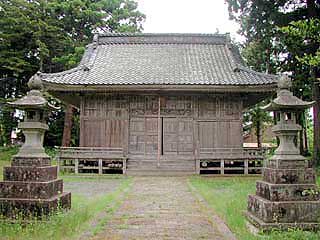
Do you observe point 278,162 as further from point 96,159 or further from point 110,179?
point 96,159

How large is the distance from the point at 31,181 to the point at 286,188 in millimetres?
4738

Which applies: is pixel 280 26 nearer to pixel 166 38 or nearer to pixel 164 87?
pixel 164 87

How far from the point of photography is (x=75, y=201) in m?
9.27

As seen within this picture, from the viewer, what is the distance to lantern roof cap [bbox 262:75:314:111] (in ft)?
22.9

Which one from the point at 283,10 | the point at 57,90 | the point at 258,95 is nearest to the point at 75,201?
A: the point at 57,90

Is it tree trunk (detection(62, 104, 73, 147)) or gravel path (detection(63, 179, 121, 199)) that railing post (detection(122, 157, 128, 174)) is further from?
tree trunk (detection(62, 104, 73, 147))

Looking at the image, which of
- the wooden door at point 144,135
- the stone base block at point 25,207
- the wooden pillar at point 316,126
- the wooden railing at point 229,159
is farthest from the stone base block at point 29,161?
the wooden pillar at point 316,126

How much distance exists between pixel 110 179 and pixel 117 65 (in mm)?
7451

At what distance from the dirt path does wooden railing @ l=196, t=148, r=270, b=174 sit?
6281 millimetres

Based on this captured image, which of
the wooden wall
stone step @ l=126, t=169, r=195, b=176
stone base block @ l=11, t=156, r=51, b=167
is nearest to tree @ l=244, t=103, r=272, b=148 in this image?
the wooden wall

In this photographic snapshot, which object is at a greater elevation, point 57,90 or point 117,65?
point 117,65

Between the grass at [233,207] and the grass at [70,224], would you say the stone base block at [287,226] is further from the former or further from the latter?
the grass at [70,224]

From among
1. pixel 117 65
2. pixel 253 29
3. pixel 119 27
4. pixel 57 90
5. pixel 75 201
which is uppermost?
pixel 119 27

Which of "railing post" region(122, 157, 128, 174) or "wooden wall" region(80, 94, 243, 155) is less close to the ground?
"wooden wall" region(80, 94, 243, 155)
